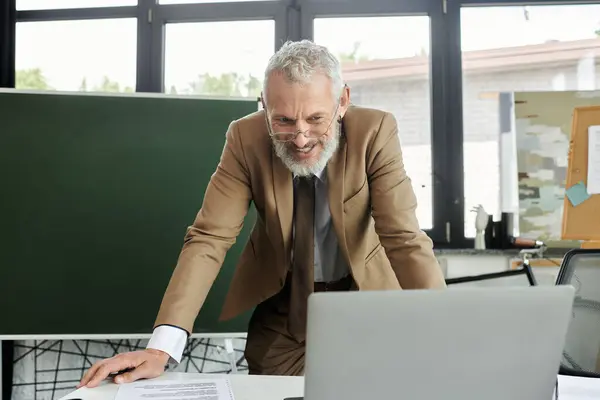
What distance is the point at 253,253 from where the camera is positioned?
174cm

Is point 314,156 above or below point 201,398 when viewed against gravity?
above

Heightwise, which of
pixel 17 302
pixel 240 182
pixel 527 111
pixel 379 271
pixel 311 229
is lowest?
pixel 17 302

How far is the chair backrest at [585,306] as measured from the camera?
1.53 metres

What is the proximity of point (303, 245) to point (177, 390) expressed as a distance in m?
0.61

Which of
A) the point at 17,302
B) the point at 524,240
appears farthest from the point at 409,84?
the point at 17,302

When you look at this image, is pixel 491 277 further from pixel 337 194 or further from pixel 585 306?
pixel 337 194

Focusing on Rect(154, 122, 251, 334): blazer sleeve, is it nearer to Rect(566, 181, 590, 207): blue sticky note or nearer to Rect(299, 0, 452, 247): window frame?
Rect(566, 181, 590, 207): blue sticky note

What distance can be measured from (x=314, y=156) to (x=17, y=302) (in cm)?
176

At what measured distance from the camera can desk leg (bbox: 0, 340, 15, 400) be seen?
9.37 ft

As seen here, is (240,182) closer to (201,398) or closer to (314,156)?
(314,156)

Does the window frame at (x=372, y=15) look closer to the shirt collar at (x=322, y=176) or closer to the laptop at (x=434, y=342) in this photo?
the shirt collar at (x=322, y=176)

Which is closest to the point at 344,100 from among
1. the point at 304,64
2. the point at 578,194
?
the point at 304,64

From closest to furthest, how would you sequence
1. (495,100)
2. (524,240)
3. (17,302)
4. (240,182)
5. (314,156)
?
1. (314,156)
2. (240,182)
3. (17,302)
4. (524,240)
5. (495,100)

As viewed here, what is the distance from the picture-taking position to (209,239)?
1.52 m
